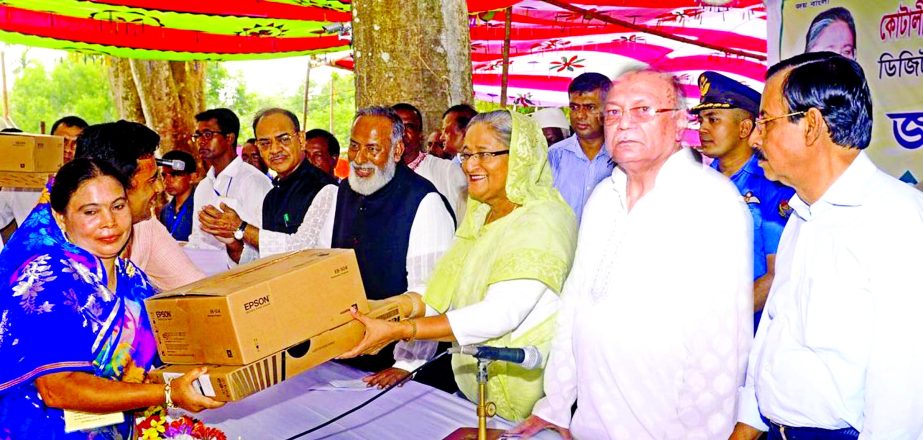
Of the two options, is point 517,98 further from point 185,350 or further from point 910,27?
point 185,350

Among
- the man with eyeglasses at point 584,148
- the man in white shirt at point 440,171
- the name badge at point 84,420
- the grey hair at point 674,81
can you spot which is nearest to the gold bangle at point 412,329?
the name badge at point 84,420

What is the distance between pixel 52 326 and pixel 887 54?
190 inches

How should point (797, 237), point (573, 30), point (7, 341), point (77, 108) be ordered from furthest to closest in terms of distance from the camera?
point (77, 108) < point (573, 30) < point (7, 341) < point (797, 237)

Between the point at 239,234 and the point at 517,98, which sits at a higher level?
the point at 517,98

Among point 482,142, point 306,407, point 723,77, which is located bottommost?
point 306,407

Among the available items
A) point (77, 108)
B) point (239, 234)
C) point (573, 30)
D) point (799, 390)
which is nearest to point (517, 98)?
point (573, 30)

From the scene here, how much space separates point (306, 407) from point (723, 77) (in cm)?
201

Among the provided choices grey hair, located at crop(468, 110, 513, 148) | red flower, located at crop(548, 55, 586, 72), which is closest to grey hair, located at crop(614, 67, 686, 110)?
grey hair, located at crop(468, 110, 513, 148)

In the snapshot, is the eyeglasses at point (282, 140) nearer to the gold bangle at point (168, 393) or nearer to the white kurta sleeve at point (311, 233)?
the white kurta sleeve at point (311, 233)

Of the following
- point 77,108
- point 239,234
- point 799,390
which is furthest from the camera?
point 77,108

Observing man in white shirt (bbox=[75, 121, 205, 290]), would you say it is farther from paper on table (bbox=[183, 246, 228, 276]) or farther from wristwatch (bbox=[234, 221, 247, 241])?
paper on table (bbox=[183, 246, 228, 276])

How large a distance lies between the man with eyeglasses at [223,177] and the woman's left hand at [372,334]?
8.75 ft

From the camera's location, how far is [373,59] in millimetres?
4906

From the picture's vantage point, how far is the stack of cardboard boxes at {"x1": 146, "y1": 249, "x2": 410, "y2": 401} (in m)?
1.82
